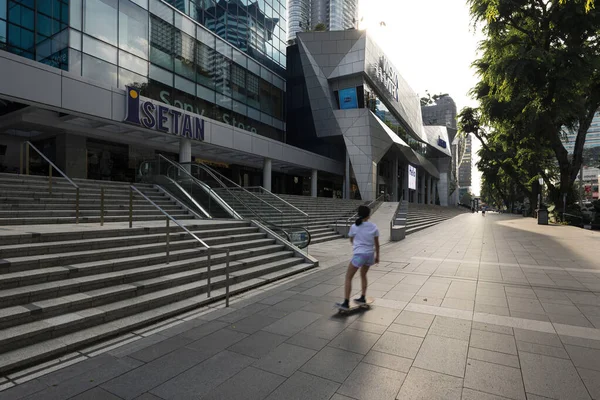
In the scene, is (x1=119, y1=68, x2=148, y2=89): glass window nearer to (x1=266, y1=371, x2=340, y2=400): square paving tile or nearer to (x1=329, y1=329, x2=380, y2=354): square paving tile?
(x1=329, y1=329, x2=380, y2=354): square paving tile

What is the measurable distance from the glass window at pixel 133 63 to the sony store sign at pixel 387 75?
2419 centimetres

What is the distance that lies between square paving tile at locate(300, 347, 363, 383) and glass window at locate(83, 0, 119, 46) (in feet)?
63.5

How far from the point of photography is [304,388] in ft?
10.2

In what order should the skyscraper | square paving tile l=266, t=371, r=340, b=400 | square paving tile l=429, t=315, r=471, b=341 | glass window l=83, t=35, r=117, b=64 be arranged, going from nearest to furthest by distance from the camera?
square paving tile l=266, t=371, r=340, b=400
square paving tile l=429, t=315, r=471, b=341
glass window l=83, t=35, r=117, b=64
the skyscraper

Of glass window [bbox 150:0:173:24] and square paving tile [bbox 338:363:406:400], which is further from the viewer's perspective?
glass window [bbox 150:0:173:24]

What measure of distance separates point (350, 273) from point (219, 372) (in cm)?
253

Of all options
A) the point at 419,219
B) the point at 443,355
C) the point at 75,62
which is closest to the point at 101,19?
the point at 75,62

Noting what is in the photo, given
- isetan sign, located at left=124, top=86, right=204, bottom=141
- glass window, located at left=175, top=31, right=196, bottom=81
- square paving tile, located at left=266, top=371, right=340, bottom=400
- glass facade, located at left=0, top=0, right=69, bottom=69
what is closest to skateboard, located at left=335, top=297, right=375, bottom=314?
square paving tile, located at left=266, top=371, right=340, bottom=400

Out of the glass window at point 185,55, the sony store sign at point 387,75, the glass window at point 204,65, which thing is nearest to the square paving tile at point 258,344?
the glass window at point 185,55

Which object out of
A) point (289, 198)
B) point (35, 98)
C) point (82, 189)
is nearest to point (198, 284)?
point (82, 189)

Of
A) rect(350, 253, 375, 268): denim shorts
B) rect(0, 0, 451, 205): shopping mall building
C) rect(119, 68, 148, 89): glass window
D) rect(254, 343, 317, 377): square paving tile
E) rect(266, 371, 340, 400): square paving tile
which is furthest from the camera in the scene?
rect(119, 68, 148, 89): glass window

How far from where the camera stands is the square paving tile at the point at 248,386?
2.98 meters

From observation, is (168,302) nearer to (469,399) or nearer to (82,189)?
(469,399)

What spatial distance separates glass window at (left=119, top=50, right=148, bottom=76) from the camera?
17969mm
